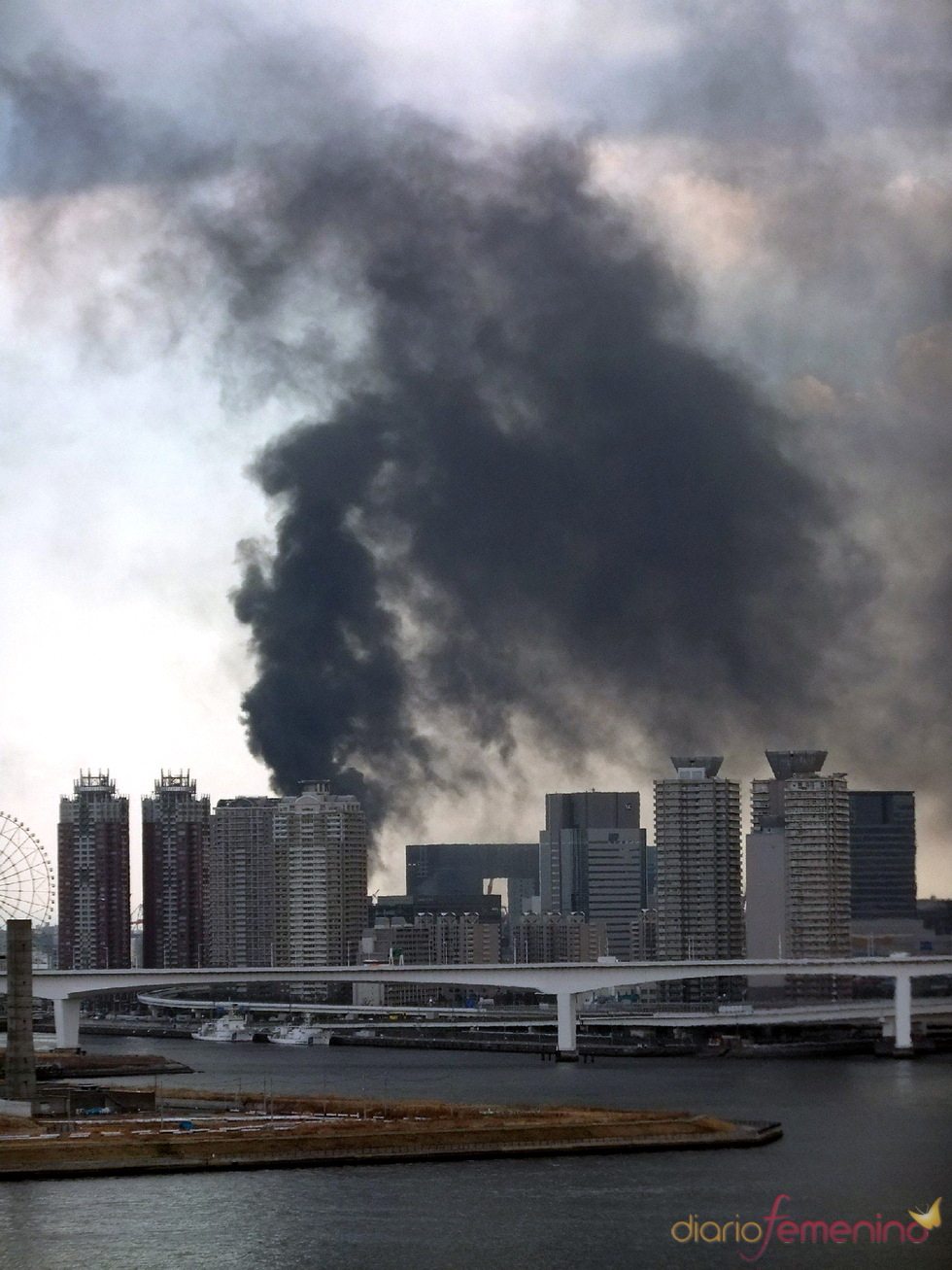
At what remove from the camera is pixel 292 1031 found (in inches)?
4392

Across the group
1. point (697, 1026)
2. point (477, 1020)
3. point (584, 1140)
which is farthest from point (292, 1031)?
point (584, 1140)

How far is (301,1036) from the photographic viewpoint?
110 meters

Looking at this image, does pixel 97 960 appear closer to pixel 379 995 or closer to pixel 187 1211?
pixel 379 995

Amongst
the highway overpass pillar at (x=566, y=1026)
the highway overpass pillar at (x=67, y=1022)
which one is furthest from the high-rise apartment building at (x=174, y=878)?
the highway overpass pillar at (x=566, y=1026)

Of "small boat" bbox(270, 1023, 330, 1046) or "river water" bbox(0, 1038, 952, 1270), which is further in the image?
"small boat" bbox(270, 1023, 330, 1046)

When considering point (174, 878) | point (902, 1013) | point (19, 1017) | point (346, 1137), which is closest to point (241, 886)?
point (174, 878)

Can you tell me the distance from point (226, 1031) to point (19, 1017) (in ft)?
179

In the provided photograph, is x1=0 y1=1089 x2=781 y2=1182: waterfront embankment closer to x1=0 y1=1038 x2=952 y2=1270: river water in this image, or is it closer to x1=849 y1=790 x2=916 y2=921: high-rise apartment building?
x1=0 y1=1038 x2=952 y2=1270: river water

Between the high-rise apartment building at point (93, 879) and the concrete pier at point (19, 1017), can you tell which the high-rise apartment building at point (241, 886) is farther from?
the concrete pier at point (19, 1017)

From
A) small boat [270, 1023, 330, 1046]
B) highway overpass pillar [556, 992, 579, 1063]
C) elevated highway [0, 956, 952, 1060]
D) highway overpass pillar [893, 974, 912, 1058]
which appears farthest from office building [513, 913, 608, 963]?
highway overpass pillar [556, 992, 579, 1063]

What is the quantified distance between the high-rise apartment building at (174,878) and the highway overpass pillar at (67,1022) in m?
62.5

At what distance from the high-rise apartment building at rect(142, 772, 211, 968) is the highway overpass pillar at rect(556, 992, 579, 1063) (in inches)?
2826

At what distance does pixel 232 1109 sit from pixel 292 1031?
51.3 m

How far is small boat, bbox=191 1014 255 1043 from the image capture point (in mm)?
114500
